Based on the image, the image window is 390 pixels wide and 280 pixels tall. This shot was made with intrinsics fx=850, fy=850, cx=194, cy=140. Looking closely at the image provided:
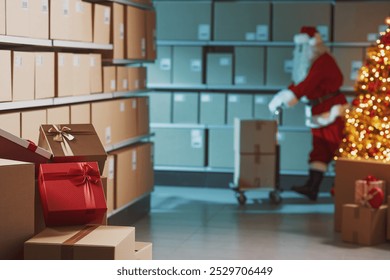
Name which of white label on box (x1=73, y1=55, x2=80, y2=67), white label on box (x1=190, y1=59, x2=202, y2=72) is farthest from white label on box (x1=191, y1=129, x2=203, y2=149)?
white label on box (x1=73, y1=55, x2=80, y2=67)

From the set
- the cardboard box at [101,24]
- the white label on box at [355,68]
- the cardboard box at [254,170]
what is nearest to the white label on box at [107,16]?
the cardboard box at [101,24]

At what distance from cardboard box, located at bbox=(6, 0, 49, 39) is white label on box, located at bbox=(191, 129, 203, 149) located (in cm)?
405

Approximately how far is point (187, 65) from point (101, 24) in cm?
295

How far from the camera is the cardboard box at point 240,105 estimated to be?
920 centimetres

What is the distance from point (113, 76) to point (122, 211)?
1.12 m

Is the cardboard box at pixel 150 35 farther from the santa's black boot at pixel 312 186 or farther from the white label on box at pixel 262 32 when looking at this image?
the santa's black boot at pixel 312 186

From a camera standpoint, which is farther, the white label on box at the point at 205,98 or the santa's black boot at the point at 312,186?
the white label on box at the point at 205,98

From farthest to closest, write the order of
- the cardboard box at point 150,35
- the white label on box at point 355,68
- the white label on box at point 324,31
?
1. the white label on box at point 324,31
2. the white label on box at point 355,68
3. the cardboard box at point 150,35

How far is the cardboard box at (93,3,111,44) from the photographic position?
6293 mm

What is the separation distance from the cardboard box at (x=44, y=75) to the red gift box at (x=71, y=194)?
140 centimetres

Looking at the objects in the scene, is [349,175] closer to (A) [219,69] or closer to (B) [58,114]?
(B) [58,114]

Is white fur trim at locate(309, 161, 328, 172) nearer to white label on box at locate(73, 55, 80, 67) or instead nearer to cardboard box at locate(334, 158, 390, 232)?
cardboard box at locate(334, 158, 390, 232)

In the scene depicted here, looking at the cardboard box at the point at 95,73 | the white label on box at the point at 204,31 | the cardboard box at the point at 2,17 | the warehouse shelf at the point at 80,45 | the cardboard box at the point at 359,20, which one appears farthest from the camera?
the white label on box at the point at 204,31

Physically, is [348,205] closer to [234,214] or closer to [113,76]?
[234,214]
